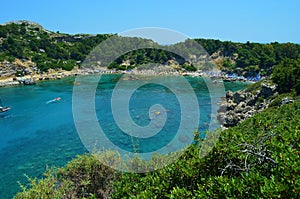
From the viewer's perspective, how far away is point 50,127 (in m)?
34.4

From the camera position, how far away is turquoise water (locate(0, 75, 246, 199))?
23391 millimetres

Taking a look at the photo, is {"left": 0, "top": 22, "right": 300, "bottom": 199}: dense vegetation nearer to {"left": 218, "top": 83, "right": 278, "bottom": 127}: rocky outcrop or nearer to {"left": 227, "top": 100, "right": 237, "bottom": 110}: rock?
{"left": 218, "top": 83, "right": 278, "bottom": 127}: rocky outcrop

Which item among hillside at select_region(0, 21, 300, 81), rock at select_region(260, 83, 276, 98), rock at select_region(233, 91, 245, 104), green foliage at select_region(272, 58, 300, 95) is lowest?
rock at select_region(233, 91, 245, 104)

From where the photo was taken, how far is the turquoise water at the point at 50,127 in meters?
23.4

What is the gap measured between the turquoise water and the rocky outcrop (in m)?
2.60

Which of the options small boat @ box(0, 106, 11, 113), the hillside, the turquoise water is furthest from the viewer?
the hillside

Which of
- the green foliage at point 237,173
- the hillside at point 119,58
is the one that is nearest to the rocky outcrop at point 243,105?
the green foliage at point 237,173

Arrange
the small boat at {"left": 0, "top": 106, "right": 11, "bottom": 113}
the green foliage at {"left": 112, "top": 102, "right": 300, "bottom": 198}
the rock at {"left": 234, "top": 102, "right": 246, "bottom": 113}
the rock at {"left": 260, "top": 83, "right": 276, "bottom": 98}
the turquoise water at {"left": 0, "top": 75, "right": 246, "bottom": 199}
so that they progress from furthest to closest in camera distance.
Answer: the small boat at {"left": 0, "top": 106, "right": 11, "bottom": 113} < the rock at {"left": 260, "top": 83, "right": 276, "bottom": 98} < the rock at {"left": 234, "top": 102, "right": 246, "bottom": 113} < the turquoise water at {"left": 0, "top": 75, "right": 246, "bottom": 199} < the green foliage at {"left": 112, "top": 102, "right": 300, "bottom": 198}

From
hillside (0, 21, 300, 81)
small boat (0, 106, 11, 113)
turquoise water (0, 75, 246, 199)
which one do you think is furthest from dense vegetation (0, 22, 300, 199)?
hillside (0, 21, 300, 81)

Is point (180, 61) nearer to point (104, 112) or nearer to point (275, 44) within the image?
point (275, 44)

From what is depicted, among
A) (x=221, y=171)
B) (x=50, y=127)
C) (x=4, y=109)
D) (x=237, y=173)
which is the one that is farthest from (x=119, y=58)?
(x=237, y=173)

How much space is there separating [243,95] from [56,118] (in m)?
29.2

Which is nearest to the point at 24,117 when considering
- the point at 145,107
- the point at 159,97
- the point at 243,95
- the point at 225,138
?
the point at 145,107

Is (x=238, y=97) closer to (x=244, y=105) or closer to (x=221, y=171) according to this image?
(x=244, y=105)
